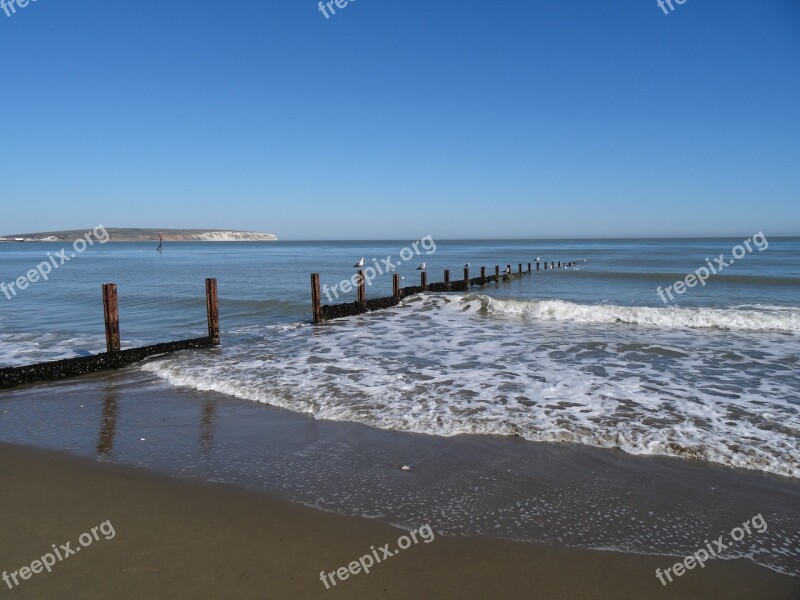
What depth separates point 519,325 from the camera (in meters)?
15.0

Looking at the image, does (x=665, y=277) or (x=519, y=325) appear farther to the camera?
(x=665, y=277)

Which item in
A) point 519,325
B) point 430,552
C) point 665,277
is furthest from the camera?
point 665,277

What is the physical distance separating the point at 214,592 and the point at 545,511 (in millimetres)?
2533

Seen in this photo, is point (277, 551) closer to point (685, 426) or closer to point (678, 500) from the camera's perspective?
point (678, 500)

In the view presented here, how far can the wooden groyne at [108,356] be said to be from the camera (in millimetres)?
8555

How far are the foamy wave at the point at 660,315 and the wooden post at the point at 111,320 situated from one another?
11.5 metres

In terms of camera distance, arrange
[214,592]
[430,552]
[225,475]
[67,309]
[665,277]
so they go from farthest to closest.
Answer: [665,277] < [67,309] < [225,475] < [430,552] < [214,592]

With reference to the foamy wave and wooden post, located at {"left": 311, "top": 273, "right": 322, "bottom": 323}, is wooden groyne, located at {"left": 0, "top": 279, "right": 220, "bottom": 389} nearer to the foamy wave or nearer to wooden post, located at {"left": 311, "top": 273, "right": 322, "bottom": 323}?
wooden post, located at {"left": 311, "top": 273, "right": 322, "bottom": 323}

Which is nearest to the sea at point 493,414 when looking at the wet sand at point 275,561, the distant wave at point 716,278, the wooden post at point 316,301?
the wet sand at point 275,561

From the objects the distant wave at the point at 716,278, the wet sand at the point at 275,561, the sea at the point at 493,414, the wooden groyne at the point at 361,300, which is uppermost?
the wooden groyne at the point at 361,300

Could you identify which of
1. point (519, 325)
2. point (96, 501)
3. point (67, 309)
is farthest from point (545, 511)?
point (67, 309)

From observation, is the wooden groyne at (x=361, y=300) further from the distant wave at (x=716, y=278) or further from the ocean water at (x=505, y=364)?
the distant wave at (x=716, y=278)

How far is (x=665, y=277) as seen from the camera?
33844 millimetres

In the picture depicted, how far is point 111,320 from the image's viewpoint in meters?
10.1
